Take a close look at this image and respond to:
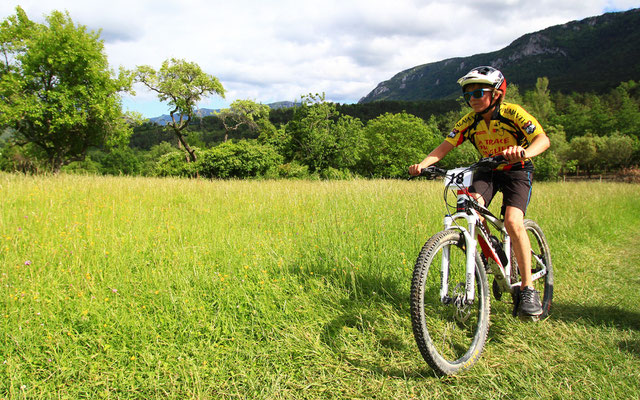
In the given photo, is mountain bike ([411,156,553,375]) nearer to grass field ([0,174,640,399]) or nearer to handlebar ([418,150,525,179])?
handlebar ([418,150,525,179])

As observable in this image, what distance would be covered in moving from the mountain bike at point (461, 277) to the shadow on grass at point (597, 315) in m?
0.15

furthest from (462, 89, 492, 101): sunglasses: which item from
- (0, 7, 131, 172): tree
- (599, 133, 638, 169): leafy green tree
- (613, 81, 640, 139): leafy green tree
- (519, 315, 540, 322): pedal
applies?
(613, 81, 640, 139): leafy green tree

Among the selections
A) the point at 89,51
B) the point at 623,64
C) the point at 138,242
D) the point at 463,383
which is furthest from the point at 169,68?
the point at 623,64

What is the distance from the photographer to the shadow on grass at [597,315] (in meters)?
2.88

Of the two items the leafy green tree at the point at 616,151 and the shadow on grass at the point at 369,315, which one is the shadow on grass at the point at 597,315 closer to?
the shadow on grass at the point at 369,315

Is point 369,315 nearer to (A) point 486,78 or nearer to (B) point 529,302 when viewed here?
(B) point 529,302

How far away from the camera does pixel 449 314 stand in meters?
2.95

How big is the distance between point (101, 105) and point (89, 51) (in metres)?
3.14

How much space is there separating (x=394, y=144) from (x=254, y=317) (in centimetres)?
5090

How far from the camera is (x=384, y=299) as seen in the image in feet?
9.96

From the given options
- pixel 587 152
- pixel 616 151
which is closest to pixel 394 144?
pixel 587 152

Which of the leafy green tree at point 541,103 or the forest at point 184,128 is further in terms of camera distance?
the leafy green tree at point 541,103

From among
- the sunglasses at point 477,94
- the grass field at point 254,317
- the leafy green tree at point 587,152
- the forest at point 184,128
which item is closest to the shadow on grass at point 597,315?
the grass field at point 254,317

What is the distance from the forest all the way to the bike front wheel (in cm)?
802
